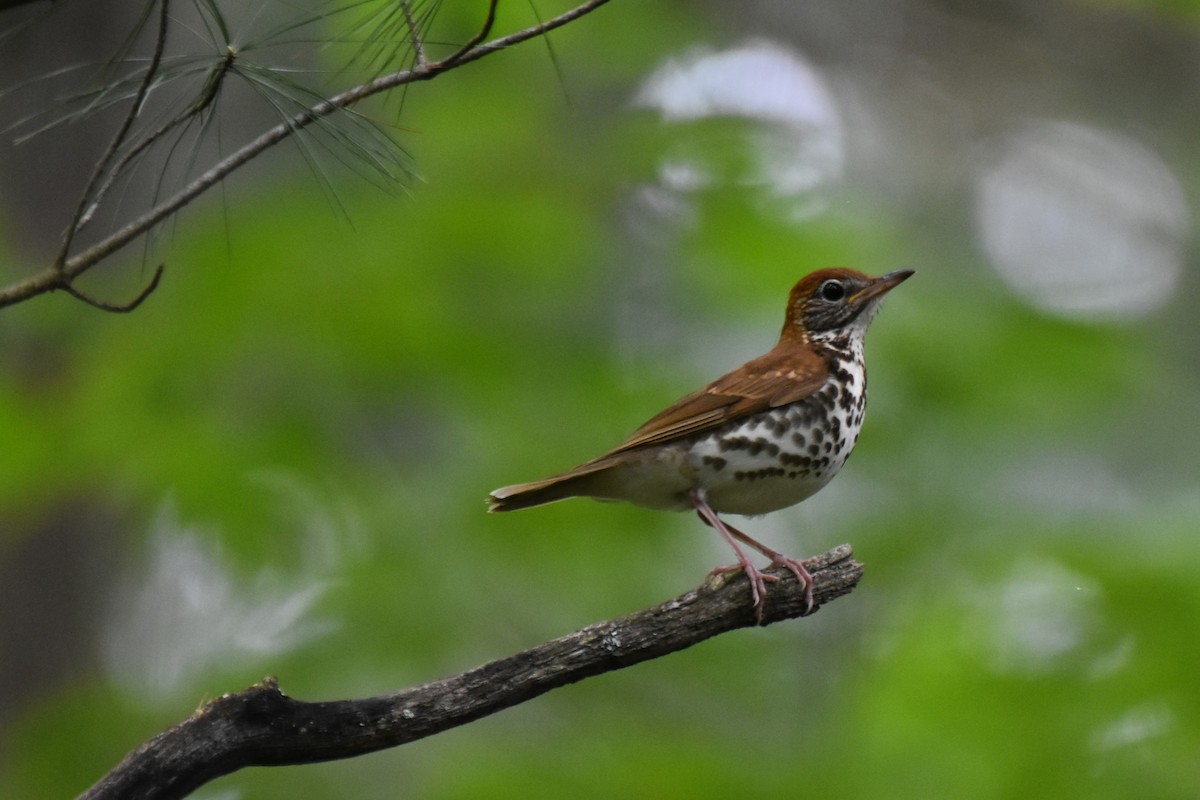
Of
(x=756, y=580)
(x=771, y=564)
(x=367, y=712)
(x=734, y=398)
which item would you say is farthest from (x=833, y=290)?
(x=367, y=712)

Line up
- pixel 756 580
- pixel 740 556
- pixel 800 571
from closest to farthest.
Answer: pixel 756 580
pixel 800 571
pixel 740 556

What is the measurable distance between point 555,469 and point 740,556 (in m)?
1.99

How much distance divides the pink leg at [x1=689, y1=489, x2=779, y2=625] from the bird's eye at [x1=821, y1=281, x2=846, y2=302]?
115cm

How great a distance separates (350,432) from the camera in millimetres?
6570

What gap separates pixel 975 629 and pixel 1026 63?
642cm

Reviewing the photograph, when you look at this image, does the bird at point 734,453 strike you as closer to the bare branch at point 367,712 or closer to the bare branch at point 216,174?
the bare branch at point 367,712

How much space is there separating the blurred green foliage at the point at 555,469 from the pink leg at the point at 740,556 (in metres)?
1.06

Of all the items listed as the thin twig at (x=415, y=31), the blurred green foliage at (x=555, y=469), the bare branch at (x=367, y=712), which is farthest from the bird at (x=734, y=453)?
the thin twig at (x=415, y=31)

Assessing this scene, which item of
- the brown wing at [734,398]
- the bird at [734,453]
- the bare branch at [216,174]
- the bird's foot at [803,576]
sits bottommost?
the bird's foot at [803,576]

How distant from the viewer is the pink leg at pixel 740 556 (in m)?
4.12

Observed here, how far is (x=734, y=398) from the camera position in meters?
4.92

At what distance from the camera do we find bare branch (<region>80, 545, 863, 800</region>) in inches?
124

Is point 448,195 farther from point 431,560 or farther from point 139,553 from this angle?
point 139,553

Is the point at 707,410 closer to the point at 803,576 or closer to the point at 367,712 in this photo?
the point at 803,576
